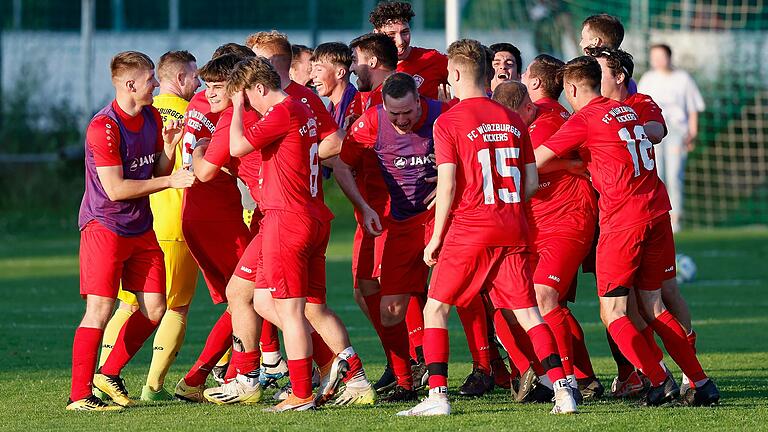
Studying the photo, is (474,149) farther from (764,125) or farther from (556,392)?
(764,125)

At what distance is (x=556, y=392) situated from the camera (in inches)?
279

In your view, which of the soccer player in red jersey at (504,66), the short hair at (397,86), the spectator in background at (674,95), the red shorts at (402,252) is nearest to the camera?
the short hair at (397,86)

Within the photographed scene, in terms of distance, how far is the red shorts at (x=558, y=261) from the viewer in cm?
801

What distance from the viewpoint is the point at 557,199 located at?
26.8 feet

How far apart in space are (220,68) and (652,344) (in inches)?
119

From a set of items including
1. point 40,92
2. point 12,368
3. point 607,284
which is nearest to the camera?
point 607,284

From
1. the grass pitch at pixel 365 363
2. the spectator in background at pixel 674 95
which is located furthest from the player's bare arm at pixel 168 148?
the spectator in background at pixel 674 95

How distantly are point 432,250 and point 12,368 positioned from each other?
370 cm

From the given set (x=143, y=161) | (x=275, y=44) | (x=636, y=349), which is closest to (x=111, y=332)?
(x=143, y=161)

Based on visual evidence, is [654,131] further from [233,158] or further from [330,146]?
[233,158]

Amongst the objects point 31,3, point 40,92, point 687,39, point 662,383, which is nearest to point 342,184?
point 662,383

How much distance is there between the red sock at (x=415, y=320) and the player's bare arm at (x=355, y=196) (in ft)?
3.04

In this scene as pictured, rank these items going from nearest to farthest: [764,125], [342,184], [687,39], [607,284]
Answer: [607,284] → [342,184] → [764,125] → [687,39]

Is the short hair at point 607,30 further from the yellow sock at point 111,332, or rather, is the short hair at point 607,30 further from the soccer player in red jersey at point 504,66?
the yellow sock at point 111,332
